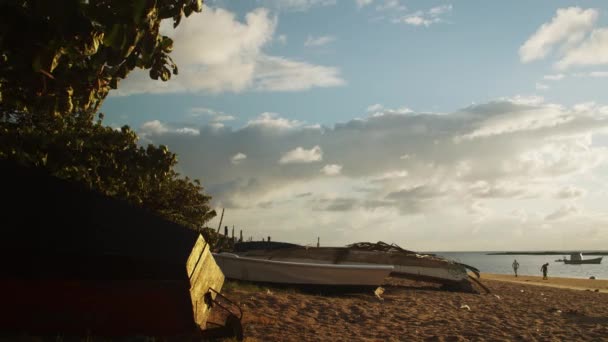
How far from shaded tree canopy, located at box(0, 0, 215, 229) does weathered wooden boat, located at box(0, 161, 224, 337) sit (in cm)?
99

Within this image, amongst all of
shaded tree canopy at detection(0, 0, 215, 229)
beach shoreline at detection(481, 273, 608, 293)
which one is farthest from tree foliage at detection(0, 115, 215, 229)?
beach shoreline at detection(481, 273, 608, 293)

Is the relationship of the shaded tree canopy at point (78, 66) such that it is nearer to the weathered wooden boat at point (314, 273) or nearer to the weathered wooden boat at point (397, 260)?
the weathered wooden boat at point (314, 273)

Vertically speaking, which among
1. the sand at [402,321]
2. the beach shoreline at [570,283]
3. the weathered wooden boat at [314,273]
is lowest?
Answer: the beach shoreline at [570,283]

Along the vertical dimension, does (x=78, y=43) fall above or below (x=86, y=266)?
above

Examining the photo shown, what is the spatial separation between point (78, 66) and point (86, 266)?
213cm

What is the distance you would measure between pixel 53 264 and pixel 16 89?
3.34 m

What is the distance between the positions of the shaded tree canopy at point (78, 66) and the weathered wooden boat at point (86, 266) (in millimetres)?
987

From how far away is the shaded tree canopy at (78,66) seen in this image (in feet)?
12.1

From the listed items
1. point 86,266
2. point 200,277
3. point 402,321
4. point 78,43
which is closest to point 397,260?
point 402,321

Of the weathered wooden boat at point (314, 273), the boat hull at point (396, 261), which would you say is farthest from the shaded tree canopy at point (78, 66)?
the boat hull at point (396, 261)

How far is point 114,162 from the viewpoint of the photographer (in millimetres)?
8883

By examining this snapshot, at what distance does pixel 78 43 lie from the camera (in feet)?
13.2

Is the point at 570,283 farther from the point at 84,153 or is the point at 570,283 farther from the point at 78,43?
the point at 78,43

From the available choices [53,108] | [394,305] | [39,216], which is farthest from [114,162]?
[394,305]
